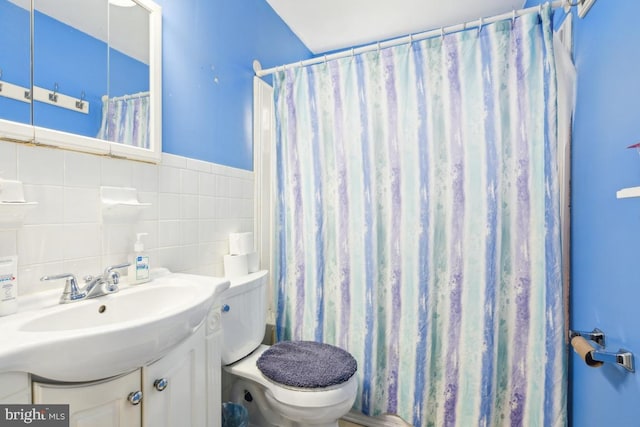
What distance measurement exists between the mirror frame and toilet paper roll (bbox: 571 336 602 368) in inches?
60.3

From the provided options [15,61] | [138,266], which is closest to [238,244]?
[138,266]

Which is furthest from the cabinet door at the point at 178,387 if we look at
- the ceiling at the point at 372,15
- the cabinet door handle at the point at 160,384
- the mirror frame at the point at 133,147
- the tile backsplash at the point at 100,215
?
the ceiling at the point at 372,15

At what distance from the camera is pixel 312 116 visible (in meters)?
1.61

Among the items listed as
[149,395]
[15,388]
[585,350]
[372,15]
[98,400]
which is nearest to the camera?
[15,388]

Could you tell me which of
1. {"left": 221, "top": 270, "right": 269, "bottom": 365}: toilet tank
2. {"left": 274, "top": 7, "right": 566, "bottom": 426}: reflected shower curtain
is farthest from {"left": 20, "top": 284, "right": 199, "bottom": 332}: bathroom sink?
{"left": 274, "top": 7, "right": 566, "bottom": 426}: reflected shower curtain

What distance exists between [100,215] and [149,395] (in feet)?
1.91

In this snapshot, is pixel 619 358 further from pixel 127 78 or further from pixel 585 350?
pixel 127 78

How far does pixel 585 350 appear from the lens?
2.78 feet

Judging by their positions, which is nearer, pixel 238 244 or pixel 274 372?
pixel 274 372

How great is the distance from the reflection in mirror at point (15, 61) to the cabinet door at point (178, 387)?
2.47 feet

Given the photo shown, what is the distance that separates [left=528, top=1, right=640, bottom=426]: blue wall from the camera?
2.61 feet

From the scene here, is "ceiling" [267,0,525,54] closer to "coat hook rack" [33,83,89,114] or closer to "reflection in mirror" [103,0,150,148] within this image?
"reflection in mirror" [103,0,150,148]

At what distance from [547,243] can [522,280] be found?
0.60 feet

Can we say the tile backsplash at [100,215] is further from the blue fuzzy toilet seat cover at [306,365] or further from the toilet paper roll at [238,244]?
the blue fuzzy toilet seat cover at [306,365]
